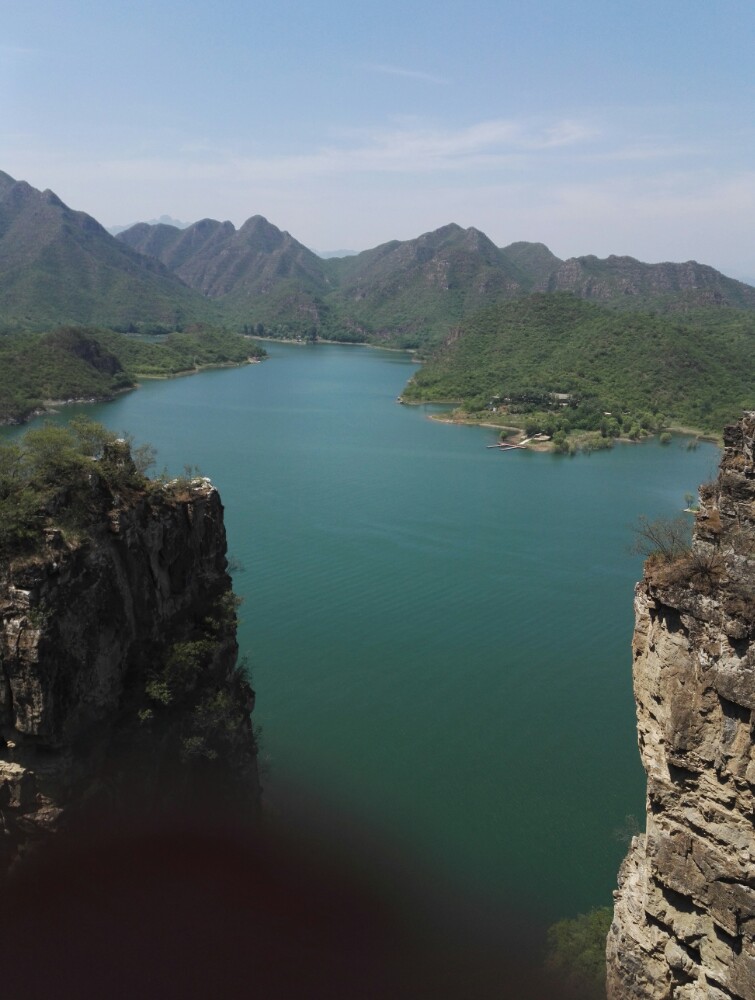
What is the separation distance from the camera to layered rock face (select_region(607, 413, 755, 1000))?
7.58 m

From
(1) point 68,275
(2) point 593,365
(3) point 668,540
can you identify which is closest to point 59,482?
(3) point 668,540

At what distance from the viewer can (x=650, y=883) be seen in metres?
8.50

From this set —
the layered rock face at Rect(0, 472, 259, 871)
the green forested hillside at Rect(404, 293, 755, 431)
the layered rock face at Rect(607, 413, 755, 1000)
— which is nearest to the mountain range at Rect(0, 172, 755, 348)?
the green forested hillside at Rect(404, 293, 755, 431)

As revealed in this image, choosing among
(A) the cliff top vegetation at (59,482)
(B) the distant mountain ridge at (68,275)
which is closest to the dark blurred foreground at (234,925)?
(A) the cliff top vegetation at (59,482)

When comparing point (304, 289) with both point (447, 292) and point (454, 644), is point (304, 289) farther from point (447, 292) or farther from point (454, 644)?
point (454, 644)

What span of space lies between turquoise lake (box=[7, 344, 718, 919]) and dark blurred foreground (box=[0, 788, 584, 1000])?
135 centimetres

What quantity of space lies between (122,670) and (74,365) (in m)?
63.2

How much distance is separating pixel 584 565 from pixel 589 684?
34.3 ft

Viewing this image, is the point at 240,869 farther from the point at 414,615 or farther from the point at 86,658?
the point at 414,615

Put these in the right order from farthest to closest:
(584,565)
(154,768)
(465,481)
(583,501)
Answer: (465,481) → (583,501) → (584,565) → (154,768)

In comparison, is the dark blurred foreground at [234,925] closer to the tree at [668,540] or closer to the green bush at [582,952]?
the green bush at [582,952]

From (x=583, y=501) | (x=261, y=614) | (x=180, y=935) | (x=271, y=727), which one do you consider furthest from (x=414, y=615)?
(x=583, y=501)

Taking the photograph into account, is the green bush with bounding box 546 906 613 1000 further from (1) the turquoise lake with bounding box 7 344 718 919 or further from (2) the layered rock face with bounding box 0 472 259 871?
(2) the layered rock face with bounding box 0 472 259 871

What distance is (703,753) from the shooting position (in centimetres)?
786
